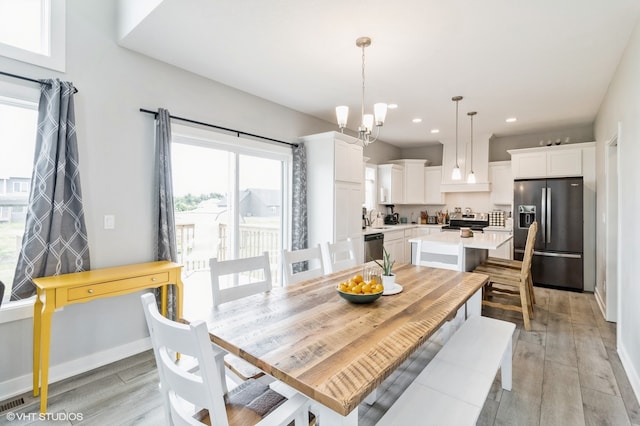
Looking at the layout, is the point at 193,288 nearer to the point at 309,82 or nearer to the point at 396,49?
the point at 309,82

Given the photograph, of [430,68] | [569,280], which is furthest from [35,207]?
[569,280]

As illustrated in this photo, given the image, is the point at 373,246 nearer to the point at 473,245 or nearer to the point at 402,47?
the point at 473,245

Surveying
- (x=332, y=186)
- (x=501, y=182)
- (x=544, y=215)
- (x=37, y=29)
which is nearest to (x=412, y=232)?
(x=501, y=182)

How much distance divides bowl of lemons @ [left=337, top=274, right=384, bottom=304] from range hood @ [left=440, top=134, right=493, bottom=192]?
16.4ft

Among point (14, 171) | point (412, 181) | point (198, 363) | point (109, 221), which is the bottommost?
point (198, 363)

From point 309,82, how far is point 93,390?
10.8 ft

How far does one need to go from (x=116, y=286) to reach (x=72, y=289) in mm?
261

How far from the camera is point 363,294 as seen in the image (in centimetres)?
167

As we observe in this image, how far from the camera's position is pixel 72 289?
2096 millimetres

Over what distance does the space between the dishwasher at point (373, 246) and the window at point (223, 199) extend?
4.46 ft

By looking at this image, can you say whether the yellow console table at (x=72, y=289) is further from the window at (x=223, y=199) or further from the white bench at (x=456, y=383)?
the white bench at (x=456, y=383)

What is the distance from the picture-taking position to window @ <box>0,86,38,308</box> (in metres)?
2.24

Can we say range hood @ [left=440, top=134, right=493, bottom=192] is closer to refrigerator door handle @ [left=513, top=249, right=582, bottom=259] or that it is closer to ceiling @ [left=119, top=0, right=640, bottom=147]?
refrigerator door handle @ [left=513, top=249, right=582, bottom=259]

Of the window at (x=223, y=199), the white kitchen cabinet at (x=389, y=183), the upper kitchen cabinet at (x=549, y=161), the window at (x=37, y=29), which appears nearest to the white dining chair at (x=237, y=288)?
the window at (x=223, y=199)
